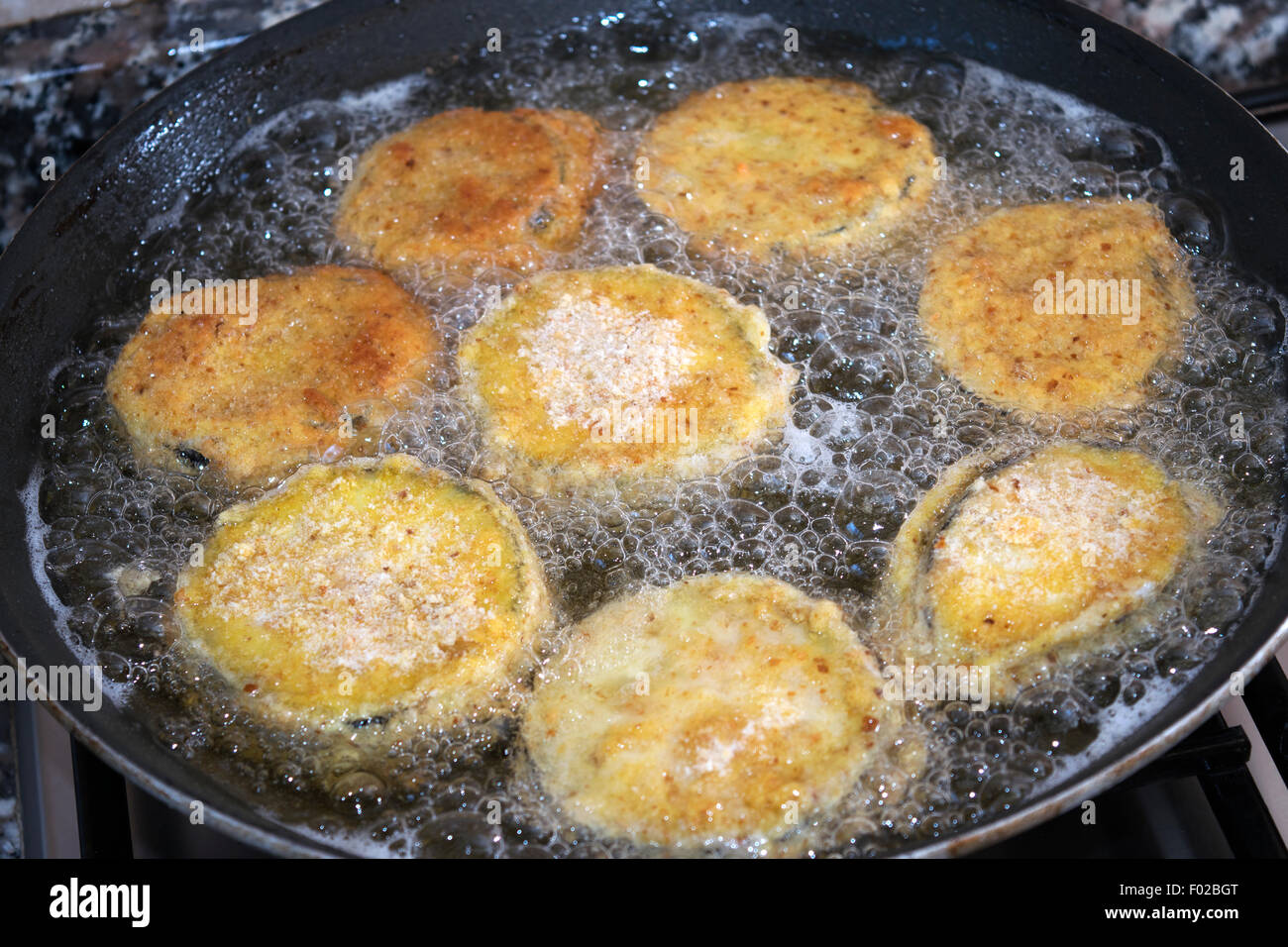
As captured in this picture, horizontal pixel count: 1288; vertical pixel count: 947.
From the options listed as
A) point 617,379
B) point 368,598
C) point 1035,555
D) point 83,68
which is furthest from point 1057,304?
point 83,68

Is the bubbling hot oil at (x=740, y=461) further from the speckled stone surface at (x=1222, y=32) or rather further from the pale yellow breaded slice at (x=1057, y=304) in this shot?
the speckled stone surface at (x=1222, y=32)

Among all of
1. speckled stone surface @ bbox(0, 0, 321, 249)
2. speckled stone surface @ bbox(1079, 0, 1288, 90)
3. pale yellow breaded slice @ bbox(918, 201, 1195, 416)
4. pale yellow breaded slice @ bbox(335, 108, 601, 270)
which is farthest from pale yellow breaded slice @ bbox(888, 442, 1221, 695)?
speckled stone surface @ bbox(0, 0, 321, 249)

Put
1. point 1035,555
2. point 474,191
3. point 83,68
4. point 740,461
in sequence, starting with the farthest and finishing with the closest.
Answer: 1. point 83,68
2. point 474,191
3. point 740,461
4. point 1035,555

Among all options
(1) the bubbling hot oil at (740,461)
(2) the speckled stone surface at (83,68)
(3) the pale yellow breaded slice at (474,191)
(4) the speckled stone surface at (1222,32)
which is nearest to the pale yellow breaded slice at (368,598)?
(1) the bubbling hot oil at (740,461)

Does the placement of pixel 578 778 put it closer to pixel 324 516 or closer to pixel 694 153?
pixel 324 516

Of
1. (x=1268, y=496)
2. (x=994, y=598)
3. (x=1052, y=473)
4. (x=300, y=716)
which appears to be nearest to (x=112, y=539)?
(x=300, y=716)

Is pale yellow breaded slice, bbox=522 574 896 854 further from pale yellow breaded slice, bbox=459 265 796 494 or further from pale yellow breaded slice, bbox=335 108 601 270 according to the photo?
pale yellow breaded slice, bbox=335 108 601 270

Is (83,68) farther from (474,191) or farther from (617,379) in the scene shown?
(617,379)
